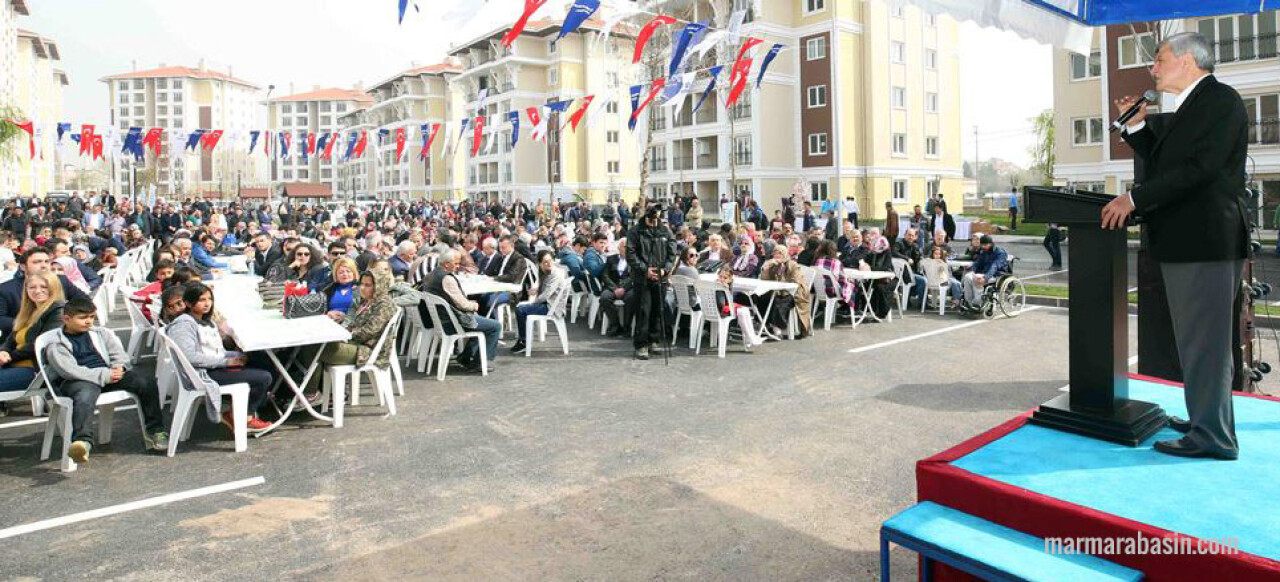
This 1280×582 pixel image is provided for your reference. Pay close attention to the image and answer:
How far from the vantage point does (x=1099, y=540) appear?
2.89 meters

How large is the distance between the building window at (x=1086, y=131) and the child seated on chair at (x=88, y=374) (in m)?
37.6

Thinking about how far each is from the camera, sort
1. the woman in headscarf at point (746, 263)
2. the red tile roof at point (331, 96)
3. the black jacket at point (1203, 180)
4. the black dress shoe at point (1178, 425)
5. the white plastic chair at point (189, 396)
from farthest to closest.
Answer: the red tile roof at point (331, 96), the woman in headscarf at point (746, 263), the white plastic chair at point (189, 396), the black dress shoe at point (1178, 425), the black jacket at point (1203, 180)

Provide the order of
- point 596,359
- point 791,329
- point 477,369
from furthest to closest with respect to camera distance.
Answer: point 791,329, point 596,359, point 477,369

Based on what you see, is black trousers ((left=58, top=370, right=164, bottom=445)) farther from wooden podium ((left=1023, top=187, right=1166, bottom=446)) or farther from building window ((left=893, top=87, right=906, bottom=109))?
building window ((left=893, top=87, right=906, bottom=109))

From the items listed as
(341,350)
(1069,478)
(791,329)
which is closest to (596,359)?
(791,329)

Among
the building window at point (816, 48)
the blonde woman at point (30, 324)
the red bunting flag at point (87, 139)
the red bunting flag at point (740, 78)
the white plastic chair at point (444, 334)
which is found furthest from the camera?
the building window at point (816, 48)

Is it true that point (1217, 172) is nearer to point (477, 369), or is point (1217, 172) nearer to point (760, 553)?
point (760, 553)

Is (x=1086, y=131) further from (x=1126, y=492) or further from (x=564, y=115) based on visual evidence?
(x=564, y=115)

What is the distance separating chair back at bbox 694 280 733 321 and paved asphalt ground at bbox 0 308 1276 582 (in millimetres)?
1485

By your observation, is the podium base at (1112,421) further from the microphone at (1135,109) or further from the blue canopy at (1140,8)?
the blue canopy at (1140,8)

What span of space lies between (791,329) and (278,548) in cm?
792

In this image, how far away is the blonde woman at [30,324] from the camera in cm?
629

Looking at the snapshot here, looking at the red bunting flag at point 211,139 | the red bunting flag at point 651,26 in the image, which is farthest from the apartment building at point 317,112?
the red bunting flag at point 651,26

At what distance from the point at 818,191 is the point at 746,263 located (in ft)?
116
